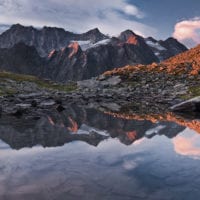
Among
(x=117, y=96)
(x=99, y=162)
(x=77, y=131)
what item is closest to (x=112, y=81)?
(x=117, y=96)

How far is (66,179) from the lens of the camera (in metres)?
14.2

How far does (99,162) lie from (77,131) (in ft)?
35.1

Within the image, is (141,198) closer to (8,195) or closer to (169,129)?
(8,195)

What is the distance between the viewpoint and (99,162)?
16969 mm

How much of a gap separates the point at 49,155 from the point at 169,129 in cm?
1210

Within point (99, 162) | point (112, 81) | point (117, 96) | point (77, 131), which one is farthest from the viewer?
point (112, 81)

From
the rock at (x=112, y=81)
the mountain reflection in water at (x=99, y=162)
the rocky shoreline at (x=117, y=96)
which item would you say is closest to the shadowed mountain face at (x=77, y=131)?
the mountain reflection in water at (x=99, y=162)

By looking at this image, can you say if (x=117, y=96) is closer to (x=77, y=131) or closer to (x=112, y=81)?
(x=112, y=81)

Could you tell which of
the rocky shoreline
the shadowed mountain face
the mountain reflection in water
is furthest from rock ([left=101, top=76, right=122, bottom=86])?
the mountain reflection in water

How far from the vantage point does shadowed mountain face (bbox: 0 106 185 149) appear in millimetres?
22750

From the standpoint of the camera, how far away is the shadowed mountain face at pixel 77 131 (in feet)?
74.6

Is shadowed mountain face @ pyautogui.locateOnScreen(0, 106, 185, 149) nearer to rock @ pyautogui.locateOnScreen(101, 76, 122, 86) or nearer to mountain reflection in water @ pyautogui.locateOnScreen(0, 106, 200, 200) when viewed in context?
mountain reflection in water @ pyautogui.locateOnScreen(0, 106, 200, 200)

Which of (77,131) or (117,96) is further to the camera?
(117,96)

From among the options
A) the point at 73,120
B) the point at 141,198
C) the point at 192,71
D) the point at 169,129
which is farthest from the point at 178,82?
the point at 141,198
